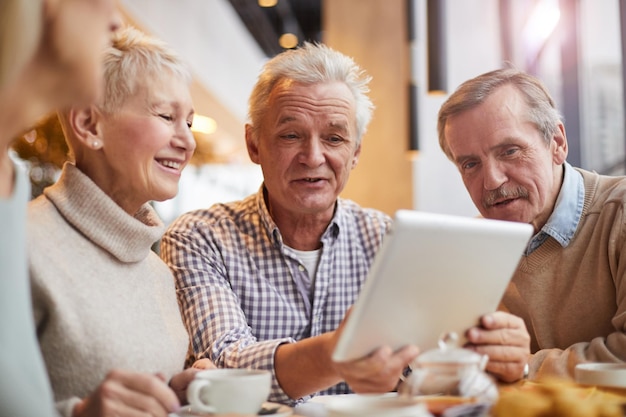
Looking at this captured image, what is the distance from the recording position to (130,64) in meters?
1.39

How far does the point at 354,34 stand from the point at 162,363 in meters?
4.25

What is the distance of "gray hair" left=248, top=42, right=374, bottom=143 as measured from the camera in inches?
78.0

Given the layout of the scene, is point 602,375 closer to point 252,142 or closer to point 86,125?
point 86,125

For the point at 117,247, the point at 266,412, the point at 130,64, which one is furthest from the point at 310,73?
the point at 266,412

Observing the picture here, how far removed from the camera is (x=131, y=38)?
1.43 metres

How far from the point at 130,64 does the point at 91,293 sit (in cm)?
48

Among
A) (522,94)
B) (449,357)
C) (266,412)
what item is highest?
(522,94)

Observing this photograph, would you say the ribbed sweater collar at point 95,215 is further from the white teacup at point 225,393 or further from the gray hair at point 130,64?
the white teacup at point 225,393

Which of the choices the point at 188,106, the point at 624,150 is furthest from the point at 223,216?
the point at 624,150

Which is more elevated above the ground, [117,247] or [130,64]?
[130,64]

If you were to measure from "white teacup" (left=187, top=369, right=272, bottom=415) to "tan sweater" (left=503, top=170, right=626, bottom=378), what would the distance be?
2.59ft

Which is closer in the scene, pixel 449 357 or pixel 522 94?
pixel 449 357

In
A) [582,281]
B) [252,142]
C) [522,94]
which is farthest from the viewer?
[252,142]

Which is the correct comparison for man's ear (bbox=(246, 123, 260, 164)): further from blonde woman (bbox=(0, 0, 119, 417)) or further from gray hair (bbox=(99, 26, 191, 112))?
blonde woman (bbox=(0, 0, 119, 417))
